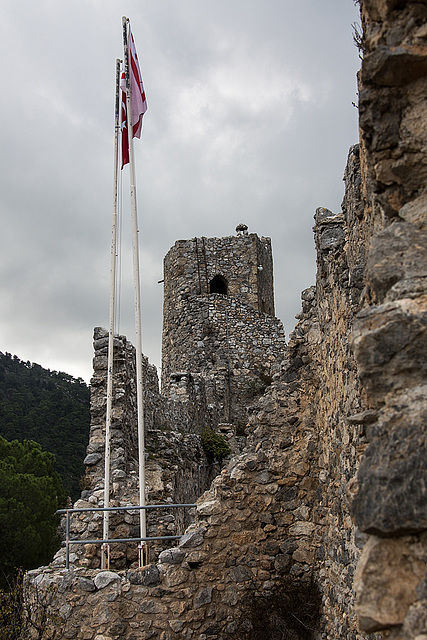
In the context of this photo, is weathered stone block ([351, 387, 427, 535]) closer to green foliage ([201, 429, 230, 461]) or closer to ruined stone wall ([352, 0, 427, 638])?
ruined stone wall ([352, 0, 427, 638])

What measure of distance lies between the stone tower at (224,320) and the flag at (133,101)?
24.8ft

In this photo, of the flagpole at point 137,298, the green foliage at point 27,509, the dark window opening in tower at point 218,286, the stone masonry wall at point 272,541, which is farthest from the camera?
the dark window opening in tower at point 218,286

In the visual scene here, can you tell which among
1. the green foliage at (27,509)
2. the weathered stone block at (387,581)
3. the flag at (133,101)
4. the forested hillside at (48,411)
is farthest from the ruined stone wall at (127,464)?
the forested hillside at (48,411)

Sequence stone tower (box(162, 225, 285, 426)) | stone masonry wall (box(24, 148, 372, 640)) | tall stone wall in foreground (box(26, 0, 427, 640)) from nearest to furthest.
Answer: tall stone wall in foreground (box(26, 0, 427, 640)), stone masonry wall (box(24, 148, 372, 640)), stone tower (box(162, 225, 285, 426))

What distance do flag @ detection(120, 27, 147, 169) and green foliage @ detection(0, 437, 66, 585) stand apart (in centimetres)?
894

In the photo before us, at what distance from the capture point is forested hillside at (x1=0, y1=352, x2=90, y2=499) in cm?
2181

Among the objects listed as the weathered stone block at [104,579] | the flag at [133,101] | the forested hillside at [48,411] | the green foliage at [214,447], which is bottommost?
the weathered stone block at [104,579]

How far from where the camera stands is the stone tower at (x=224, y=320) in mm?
15977

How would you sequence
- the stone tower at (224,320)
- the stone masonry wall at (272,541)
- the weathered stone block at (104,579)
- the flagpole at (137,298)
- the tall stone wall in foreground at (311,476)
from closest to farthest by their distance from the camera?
the tall stone wall in foreground at (311,476)
the stone masonry wall at (272,541)
the weathered stone block at (104,579)
the flagpole at (137,298)
the stone tower at (224,320)

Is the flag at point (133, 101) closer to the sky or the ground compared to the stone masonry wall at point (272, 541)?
closer to the sky

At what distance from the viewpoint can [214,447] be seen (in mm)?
10828

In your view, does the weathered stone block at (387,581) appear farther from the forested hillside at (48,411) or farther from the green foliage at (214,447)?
the forested hillside at (48,411)

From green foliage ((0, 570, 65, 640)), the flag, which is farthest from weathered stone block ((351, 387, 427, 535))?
the flag

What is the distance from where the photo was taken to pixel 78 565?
5805 millimetres
